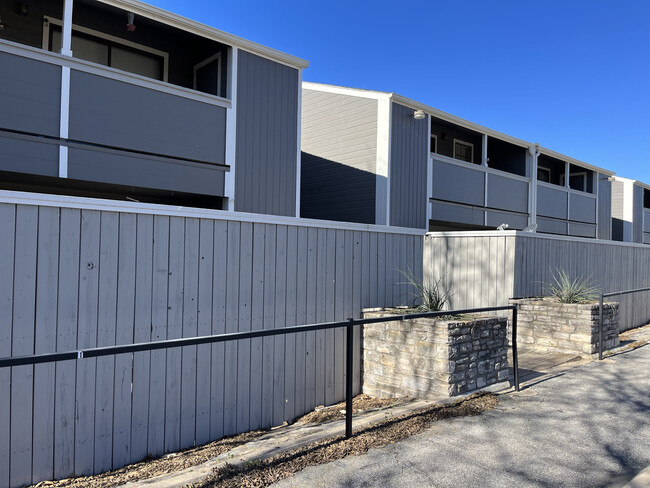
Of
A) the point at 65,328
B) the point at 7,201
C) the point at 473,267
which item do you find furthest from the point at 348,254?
the point at 7,201

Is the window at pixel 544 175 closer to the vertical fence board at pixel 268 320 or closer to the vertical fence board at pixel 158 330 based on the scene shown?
the vertical fence board at pixel 268 320

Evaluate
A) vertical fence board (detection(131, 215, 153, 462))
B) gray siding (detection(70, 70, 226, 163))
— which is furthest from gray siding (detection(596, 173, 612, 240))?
vertical fence board (detection(131, 215, 153, 462))

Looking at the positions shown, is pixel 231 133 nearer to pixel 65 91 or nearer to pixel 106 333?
pixel 65 91

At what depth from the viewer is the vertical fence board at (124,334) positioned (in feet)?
16.1

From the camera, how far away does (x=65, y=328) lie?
4594 mm

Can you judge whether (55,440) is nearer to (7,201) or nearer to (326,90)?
(7,201)

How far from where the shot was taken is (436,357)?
5.88 meters

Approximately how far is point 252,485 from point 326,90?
33.6 feet

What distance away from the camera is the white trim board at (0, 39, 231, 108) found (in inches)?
222

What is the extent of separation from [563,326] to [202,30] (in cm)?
748

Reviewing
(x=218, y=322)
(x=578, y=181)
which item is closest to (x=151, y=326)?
(x=218, y=322)

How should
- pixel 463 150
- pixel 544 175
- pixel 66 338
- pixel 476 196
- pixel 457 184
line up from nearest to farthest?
pixel 66 338 < pixel 457 184 < pixel 476 196 < pixel 463 150 < pixel 544 175

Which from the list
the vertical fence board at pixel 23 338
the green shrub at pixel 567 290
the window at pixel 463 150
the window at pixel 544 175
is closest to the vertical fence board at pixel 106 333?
the vertical fence board at pixel 23 338

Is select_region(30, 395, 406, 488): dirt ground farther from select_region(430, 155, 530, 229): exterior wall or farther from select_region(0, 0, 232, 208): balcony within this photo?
select_region(430, 155, 530, 229): exterior wall
